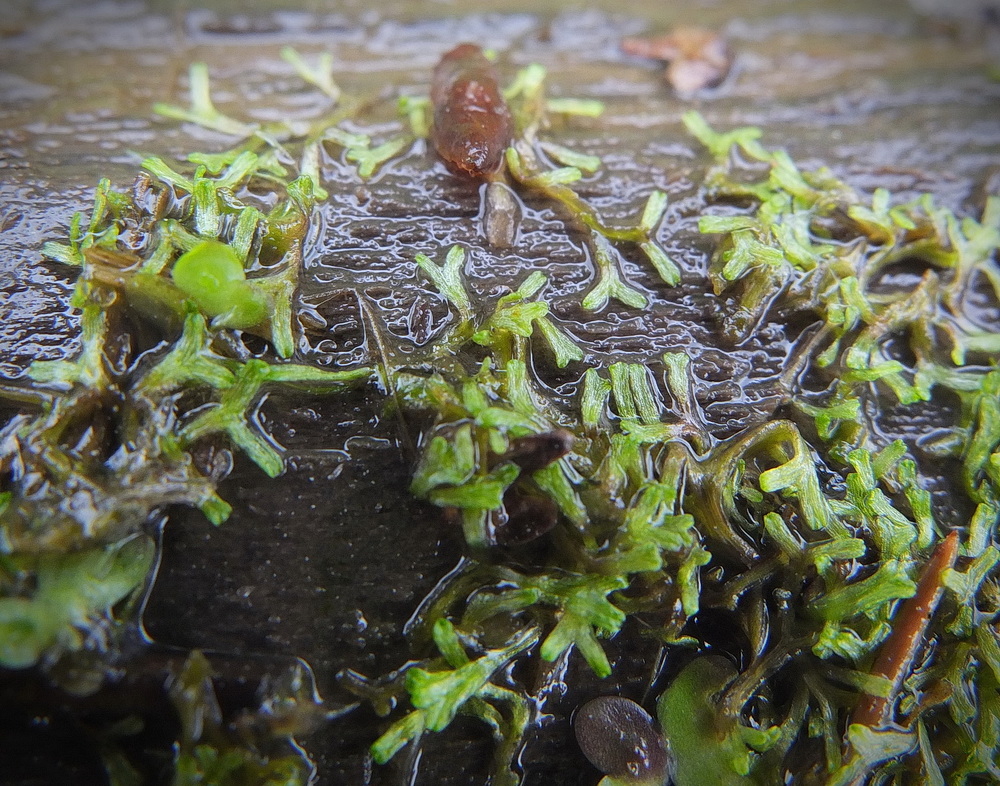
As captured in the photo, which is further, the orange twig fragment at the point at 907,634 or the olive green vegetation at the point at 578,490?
the orange twig fragment at the point at 907,634

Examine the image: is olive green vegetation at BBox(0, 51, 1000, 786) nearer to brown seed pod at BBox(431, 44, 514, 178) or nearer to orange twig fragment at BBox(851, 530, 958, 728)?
orange twig fragment at BBox(851, 530, 958, 728)

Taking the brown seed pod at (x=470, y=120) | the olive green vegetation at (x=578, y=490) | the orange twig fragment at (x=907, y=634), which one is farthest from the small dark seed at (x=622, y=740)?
the brown seed pod at (x=470, y=120)

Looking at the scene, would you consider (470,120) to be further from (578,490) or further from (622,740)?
(622,740)

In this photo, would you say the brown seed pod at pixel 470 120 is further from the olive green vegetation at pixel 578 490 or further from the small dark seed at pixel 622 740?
the small dark seed at pixel 622 740

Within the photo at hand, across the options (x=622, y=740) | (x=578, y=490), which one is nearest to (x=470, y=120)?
(x=578, y=490)

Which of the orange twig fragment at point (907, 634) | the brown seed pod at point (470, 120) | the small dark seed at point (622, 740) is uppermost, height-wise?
the brown seed pod at point (470, 120)

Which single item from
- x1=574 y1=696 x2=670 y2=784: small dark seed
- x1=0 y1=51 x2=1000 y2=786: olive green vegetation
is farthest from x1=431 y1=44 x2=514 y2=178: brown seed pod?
x1=574 y1=696 x2=670 y2=784: small dark seed

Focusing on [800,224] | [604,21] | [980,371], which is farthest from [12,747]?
[604,21]

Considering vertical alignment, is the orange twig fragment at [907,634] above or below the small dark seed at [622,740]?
above
